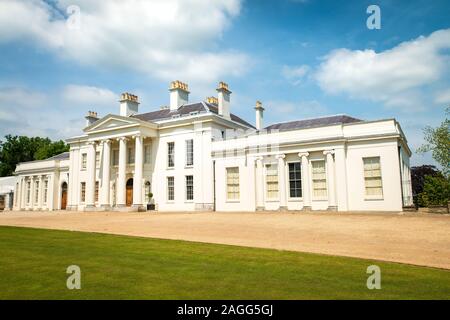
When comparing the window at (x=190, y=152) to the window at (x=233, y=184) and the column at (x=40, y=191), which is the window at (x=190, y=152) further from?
the column at (x=40, y=191)

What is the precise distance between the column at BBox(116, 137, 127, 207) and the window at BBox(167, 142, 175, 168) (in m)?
4.06

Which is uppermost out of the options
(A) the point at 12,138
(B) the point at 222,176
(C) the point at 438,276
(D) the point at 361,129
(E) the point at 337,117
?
(A) the point at 12,138

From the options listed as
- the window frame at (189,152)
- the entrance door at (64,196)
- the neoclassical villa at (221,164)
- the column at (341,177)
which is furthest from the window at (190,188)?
the entrance door at (64,196)

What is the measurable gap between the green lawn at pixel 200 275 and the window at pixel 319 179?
15213 mm

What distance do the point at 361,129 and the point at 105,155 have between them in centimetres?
2289

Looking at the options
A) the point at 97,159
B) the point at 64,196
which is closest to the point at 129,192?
the point at 97,159

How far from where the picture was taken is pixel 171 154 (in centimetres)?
3200

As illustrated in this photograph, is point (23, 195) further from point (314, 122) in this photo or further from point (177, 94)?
point (314, 122)

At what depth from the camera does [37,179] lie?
4322cm

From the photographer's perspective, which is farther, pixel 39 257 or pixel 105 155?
pixel 105 155
